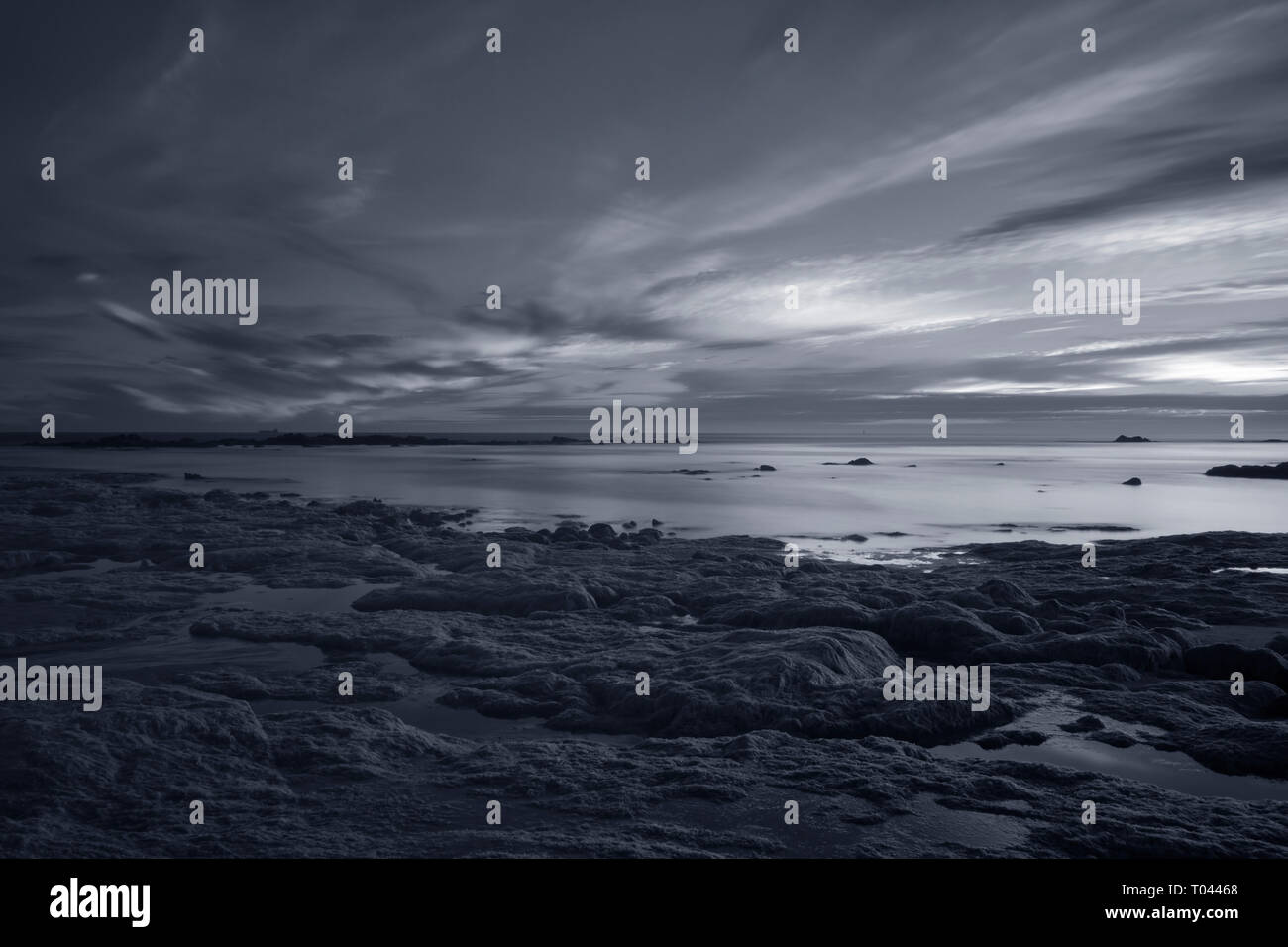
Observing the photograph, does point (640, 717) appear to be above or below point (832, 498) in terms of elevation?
below

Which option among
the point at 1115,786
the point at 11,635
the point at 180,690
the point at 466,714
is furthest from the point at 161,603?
the point at 1115,786

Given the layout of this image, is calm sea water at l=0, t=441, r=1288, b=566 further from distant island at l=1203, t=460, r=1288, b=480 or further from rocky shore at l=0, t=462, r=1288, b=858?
rocky shore at l=0, t=462, r=1288, b=858

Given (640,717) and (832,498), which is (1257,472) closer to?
(832,498)

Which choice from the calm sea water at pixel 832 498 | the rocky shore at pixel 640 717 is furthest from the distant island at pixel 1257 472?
the rocky shore at pixel 640 717

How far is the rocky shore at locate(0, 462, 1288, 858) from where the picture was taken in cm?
605

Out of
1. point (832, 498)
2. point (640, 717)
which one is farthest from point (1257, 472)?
point (640, 717)

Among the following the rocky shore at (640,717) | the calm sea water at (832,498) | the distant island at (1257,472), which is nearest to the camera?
the rocky shore at (640,717)

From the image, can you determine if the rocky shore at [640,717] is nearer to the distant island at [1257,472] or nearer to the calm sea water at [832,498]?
the calm sea water at [832,498]

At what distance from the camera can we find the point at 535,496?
147 ft

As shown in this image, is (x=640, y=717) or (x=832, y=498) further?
(x=832, y=498)

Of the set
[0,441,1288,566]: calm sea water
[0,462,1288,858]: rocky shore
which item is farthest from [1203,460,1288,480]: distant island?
[0,462,1288,858]: rocky shore

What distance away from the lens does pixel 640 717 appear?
871 cm

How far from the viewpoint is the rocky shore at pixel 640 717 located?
6047 mm

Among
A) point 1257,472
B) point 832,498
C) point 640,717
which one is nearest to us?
point 640,717
